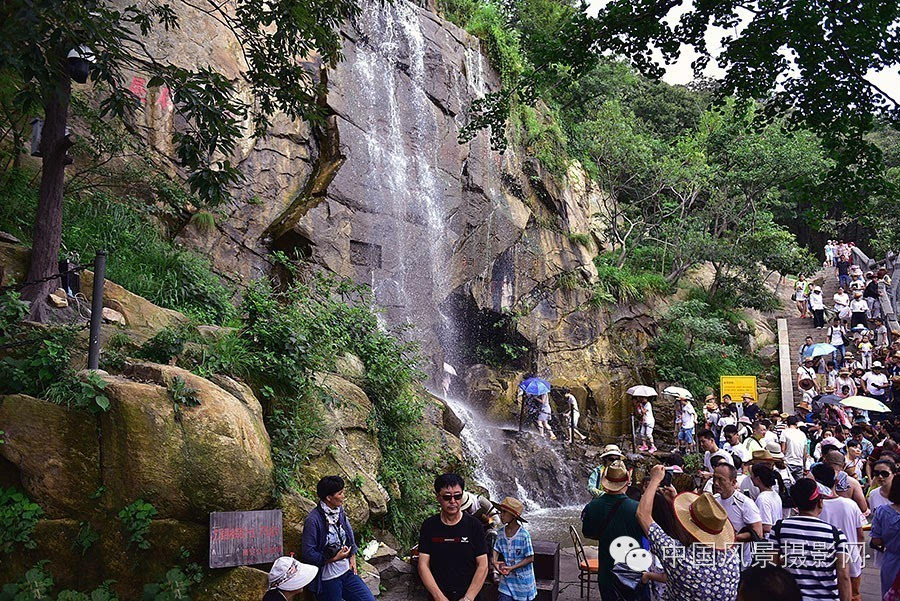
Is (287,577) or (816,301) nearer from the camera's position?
(287,577)

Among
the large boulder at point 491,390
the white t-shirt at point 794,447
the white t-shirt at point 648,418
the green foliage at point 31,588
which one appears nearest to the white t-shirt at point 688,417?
the white t-shirt at point 648,418

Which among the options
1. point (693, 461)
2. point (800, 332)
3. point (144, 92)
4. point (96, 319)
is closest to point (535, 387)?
point (693, 461)

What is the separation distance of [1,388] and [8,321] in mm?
814

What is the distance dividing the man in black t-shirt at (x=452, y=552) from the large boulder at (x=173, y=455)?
2129 mm

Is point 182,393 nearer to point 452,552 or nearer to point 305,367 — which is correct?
point 305,367

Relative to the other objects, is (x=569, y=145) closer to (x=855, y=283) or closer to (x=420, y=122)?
(x=420, y=122)

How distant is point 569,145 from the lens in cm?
2489

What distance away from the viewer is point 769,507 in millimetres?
6355

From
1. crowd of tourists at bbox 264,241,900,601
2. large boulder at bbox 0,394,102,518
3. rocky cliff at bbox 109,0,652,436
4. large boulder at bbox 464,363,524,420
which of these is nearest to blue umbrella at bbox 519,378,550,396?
large boulder at bbox 464,363,524,420

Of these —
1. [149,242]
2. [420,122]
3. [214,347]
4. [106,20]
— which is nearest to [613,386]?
[420,122]

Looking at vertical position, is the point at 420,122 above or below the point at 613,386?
above

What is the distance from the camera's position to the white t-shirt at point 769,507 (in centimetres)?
632

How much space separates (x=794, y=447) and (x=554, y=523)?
4.55m

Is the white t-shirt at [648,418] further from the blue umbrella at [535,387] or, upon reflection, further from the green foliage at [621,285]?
the green foliage at [621,285]
